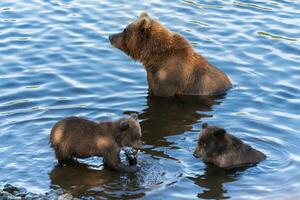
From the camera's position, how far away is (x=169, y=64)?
15.6 metres

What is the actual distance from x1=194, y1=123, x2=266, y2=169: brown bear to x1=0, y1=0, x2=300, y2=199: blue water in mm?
175

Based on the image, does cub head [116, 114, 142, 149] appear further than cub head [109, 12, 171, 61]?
No

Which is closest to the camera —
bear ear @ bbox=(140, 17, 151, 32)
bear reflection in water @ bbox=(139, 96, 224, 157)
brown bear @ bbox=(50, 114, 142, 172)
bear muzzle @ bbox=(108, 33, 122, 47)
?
brown bear @ bbox=(50, 114, 142, 172)

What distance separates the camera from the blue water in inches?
468

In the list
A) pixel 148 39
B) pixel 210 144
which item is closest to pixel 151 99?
pixel 148 39

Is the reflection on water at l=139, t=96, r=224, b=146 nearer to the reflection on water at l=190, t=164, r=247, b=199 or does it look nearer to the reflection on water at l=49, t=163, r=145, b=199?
the reflection on water at l=190, t=164, r=247, b=199

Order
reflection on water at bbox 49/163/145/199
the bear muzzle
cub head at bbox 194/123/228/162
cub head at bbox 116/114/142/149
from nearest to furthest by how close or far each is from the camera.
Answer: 1. reflection on water at bbox 49/163/145/199
2. cub head at bbox 116/114/142/149
3. cub head at bbox 194/123/228/162
4. the bear muzzle

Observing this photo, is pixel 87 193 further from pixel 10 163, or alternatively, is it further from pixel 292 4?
pixel 292 4

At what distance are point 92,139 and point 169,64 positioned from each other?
411cm

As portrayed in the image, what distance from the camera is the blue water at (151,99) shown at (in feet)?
39.0

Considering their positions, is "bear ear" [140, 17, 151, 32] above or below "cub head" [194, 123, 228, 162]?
above

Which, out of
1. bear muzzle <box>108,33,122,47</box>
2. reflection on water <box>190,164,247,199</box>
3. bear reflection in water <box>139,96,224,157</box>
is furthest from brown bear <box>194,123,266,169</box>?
bear muzzle <box>108,33,122,47</box>

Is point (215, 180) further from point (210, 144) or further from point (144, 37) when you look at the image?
point (144, 37)

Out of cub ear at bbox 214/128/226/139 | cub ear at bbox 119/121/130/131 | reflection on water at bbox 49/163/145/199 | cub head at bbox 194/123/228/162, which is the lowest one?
reflection on water at bbox 49/163/145/199
